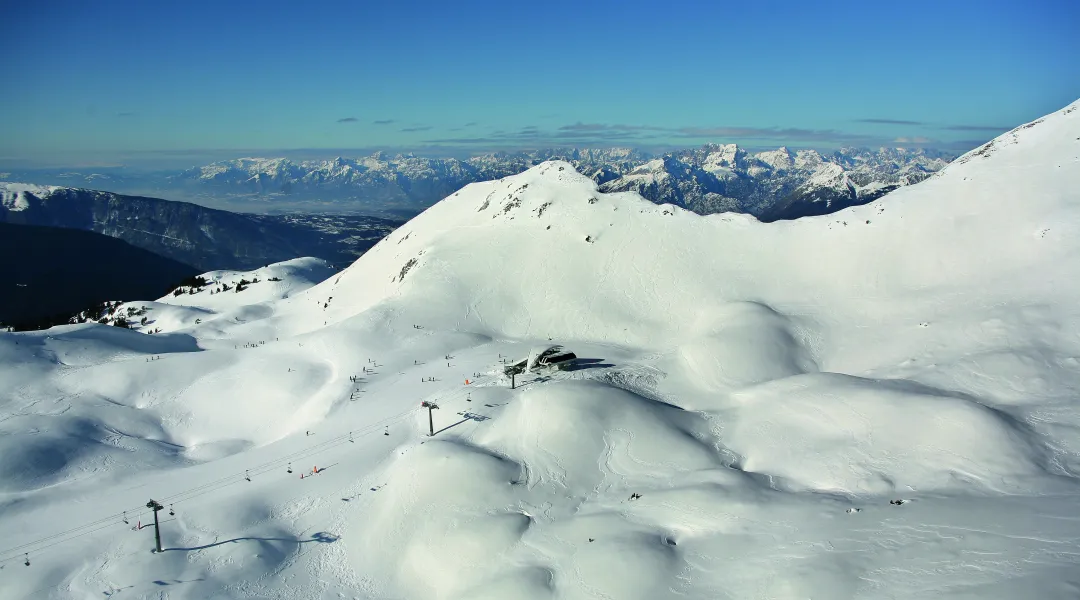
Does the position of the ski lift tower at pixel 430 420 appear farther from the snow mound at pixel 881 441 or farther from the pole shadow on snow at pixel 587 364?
the snow mound at pixel 881 441

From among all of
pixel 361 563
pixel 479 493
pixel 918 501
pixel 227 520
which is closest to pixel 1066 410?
pixel 918 501

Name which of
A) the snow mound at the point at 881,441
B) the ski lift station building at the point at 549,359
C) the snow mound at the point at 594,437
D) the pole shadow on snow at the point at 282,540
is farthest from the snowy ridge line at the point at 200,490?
the snow mound at the point at 881,441

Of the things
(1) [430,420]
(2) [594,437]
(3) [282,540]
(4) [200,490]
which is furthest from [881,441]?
(4) [200,490]

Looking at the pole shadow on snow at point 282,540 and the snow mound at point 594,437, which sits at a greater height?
the snow mound at point 594,437

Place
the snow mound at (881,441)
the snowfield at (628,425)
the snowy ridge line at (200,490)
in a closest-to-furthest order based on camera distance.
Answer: the snowfield at (628,425)
the snow mound at (881,441)
the snowy ridge line at (200,490)

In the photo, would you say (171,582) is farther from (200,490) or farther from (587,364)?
(587,364)

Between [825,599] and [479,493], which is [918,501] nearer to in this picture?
A: [825,599]
